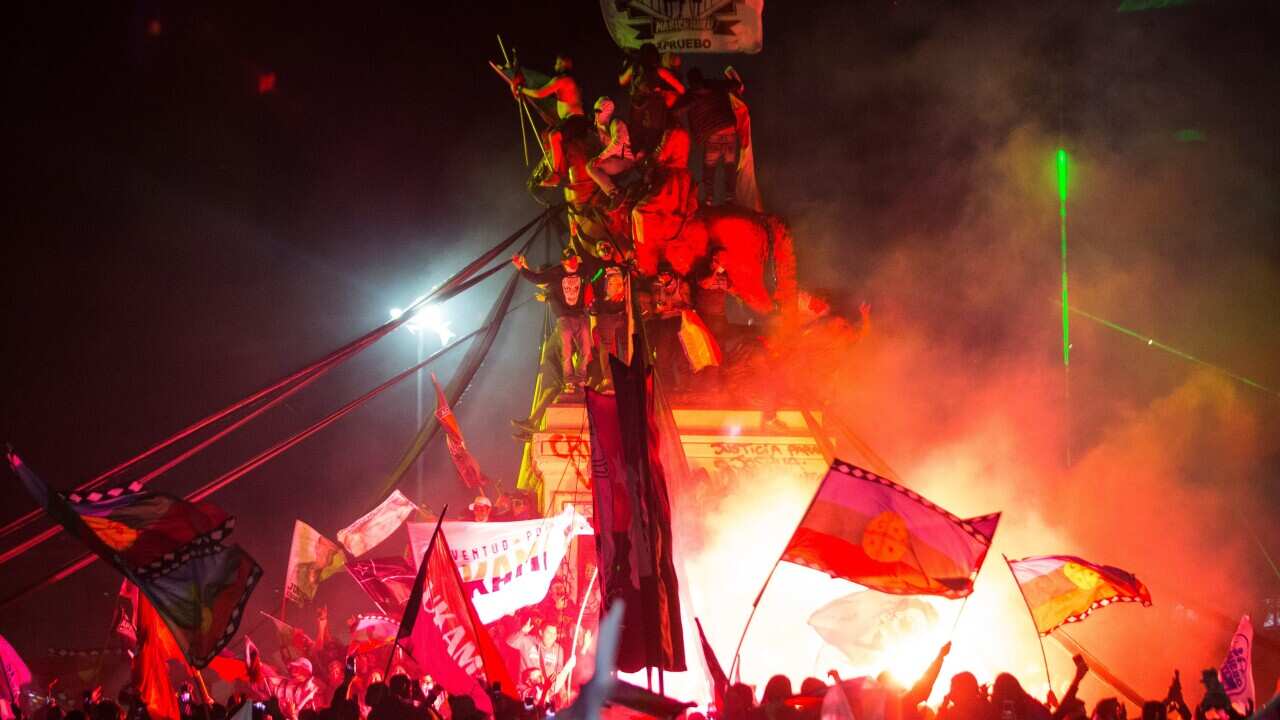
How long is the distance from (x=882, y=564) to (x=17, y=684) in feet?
25.9

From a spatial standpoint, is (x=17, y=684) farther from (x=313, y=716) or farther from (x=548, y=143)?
(x=548, y=143)

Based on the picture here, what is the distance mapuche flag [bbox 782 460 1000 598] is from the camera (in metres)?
8.06

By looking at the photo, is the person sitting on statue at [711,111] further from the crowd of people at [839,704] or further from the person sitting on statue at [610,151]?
the crowd of people at [839,704]

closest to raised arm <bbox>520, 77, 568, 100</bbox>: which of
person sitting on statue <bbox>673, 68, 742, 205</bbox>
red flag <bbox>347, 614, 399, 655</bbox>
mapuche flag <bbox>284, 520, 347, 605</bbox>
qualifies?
person sitting on statue <bbox>673, 68, 742, 205</bbox>

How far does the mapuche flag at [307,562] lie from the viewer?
1409 cm

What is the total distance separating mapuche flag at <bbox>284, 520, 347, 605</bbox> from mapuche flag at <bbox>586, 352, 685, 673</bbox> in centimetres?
861

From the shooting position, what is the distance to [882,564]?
812 cm

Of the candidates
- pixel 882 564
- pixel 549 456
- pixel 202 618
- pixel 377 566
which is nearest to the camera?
pixel 202 618

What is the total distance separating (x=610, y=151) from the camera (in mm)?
16734

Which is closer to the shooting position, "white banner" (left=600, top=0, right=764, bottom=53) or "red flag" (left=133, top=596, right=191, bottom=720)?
"red flag" (left=133, top=596, right=191, bottom=720)

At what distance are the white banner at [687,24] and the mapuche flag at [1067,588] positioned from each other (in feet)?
40.3

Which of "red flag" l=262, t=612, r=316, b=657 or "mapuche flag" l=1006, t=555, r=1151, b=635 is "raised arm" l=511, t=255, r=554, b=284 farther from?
"mapuche flag" l=1006, t=555, r=1151, b=635

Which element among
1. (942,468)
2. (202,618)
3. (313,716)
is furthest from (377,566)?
(942,468)

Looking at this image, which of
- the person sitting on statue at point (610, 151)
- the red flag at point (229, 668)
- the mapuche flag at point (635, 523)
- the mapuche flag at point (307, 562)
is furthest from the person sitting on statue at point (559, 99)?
the mapuche flag at point (635, 523)
